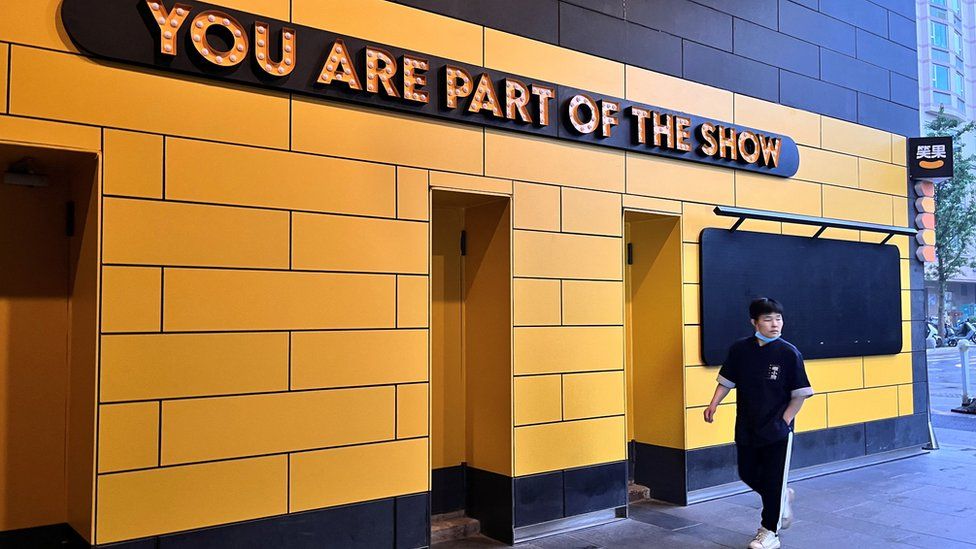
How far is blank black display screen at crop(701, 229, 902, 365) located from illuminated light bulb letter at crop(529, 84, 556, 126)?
2.22 m

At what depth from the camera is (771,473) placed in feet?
18.0

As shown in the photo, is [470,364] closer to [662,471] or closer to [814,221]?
[662,471]

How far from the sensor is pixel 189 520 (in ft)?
13.9

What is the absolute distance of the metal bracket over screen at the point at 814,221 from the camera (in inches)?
289

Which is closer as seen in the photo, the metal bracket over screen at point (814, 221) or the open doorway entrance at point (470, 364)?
the open doorway entrance at point (470, 364)

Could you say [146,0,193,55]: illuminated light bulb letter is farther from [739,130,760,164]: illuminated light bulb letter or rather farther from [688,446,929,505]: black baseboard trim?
[688,446,929,505]: black baseboard trim

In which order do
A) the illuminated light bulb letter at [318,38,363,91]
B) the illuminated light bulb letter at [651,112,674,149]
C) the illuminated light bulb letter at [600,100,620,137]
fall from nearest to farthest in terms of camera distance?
the illuminated light bulb letter at [318,38,363,91]
the illuminated light bulb letter at [600,100,620,137]
the illuminated light bulb letter at [651,112,674,149]

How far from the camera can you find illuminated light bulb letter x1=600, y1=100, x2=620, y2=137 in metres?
6.38

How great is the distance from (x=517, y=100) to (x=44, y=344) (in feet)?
12.1

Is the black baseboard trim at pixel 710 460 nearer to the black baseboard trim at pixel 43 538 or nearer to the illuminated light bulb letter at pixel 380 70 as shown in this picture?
the illuminated light bulb letter at pixel 380 70

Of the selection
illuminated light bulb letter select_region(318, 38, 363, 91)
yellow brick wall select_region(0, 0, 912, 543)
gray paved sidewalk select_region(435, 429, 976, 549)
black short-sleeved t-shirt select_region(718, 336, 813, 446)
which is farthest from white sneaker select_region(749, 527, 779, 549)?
illuminated light bulb letter select_region(318, 38, 363, 91)

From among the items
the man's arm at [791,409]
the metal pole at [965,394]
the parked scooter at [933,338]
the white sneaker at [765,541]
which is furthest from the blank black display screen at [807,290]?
the parked scooter at [933,338]

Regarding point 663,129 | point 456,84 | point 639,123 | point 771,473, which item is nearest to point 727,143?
point 663,129

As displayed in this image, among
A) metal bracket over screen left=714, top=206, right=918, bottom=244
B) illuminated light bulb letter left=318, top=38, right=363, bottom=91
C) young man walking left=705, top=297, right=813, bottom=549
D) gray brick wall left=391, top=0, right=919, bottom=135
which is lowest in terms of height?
young man walking left=705, top=297, right=813, bottom=549
